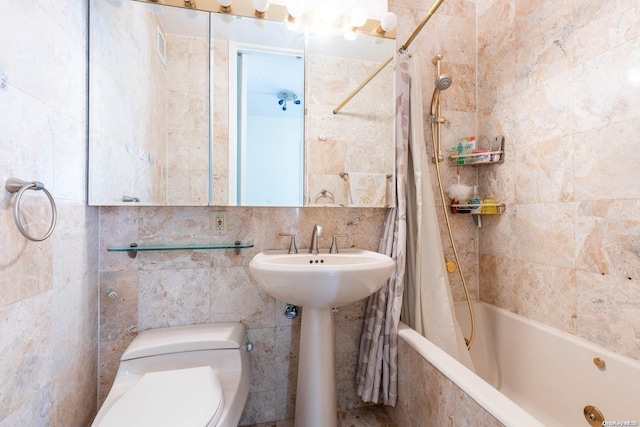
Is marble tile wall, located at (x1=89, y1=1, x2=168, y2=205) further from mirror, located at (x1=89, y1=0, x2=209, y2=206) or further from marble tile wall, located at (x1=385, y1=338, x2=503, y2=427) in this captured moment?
marble tile wall, located at (x1=385, y1=338, x2=503, y2=427)

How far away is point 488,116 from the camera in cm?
164

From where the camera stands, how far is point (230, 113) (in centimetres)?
133

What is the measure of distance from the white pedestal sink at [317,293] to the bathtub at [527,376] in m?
0.37

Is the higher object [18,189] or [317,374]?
[18,189]

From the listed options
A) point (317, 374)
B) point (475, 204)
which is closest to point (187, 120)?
point (317, 374)

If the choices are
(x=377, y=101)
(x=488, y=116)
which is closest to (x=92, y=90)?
(x=377, y=101)

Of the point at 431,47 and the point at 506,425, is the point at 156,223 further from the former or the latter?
the point at 431,47

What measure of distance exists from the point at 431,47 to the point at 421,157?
0.78 m

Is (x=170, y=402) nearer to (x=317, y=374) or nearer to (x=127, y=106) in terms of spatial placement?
(x=317, y=374)

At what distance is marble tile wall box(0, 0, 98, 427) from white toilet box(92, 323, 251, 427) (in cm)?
18

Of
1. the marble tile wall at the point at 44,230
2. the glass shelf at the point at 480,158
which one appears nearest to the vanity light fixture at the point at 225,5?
the marble tile wall at the point at 44,230

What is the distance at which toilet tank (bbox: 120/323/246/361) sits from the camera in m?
1.11

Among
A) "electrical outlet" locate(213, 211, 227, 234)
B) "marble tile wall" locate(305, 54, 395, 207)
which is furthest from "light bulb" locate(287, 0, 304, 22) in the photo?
"electrical outlet" locate(213, 211, 227, 234)

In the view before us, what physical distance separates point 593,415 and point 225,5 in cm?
226
